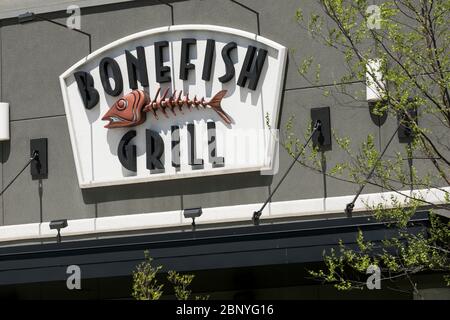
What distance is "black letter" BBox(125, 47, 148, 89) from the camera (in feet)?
74.8

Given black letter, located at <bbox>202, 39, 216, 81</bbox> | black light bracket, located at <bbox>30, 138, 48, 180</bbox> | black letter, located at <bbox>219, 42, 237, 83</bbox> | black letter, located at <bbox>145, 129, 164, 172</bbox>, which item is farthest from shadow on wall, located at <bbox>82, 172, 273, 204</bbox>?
black letter, located at <bbox>202, 39, 216, 81</bbox>

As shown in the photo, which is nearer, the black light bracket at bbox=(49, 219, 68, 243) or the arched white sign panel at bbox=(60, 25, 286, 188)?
the arched white sign panel at bbox=(60, 25, 286, 188)

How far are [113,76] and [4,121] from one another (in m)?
2.57

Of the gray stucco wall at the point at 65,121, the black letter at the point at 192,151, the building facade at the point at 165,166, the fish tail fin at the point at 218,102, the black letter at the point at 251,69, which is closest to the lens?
the building facade at the point at 165,166

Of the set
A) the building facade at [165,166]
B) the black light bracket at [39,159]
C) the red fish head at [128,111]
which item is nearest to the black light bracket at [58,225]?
the building facade at [165,166]

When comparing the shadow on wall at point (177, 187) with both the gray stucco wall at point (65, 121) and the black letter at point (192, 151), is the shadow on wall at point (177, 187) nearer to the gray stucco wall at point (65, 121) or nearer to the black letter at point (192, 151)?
the gray stucco wall at point (65, 121)

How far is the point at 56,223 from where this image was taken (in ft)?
74.3

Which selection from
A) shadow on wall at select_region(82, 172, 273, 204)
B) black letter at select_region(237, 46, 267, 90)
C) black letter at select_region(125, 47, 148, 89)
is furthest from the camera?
black letter at select_region(125, 47, 148, 89)

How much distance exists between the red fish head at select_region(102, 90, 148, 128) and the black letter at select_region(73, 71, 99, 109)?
484 mm

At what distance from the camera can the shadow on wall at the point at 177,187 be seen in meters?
22.0

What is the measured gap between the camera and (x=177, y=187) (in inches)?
885

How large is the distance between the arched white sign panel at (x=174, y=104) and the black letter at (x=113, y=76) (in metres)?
0.02

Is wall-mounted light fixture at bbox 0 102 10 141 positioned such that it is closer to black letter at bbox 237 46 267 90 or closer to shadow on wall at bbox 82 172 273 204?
shadow on wall at bbox 82 172 273 204

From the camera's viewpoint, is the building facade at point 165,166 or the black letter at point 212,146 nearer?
the building facade at point 165,166
